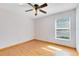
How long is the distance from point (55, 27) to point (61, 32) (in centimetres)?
32

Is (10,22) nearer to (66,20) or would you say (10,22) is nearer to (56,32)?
(56,32)

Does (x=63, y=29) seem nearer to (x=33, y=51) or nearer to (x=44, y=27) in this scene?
(x=44, y=27)

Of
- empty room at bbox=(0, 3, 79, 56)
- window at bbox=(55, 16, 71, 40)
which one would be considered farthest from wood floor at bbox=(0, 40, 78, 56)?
window at bbox=(55, 16, 71, 40)

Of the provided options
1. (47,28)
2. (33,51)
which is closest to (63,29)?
(47,28)

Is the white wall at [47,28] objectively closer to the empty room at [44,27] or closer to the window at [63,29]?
the empty room at [44,27]

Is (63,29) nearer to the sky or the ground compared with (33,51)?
nearer to the sky

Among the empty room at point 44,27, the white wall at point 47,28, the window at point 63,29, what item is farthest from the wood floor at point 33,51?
the window at point 63,29

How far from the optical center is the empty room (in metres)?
1.83

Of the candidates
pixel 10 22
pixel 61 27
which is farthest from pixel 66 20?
pixel 10 22

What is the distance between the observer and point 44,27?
2383 mm

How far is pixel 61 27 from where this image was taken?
78.6 inches

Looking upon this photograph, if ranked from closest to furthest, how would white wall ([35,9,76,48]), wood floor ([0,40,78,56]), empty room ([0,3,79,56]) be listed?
empty room ([0,3,79,56]) < white wall ([35,9,76,48]) < wood floor ([0,40,78,56])

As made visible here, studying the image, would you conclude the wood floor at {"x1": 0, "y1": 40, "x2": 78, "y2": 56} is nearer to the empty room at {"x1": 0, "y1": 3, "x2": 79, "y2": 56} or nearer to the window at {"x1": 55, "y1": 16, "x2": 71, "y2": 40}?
the empty room at {"x1": 0, "y1": 3, "x2": 79, "y2": 56}

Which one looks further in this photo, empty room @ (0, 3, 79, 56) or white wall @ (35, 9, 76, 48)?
white wall @ (35, 9, 76, 48)
